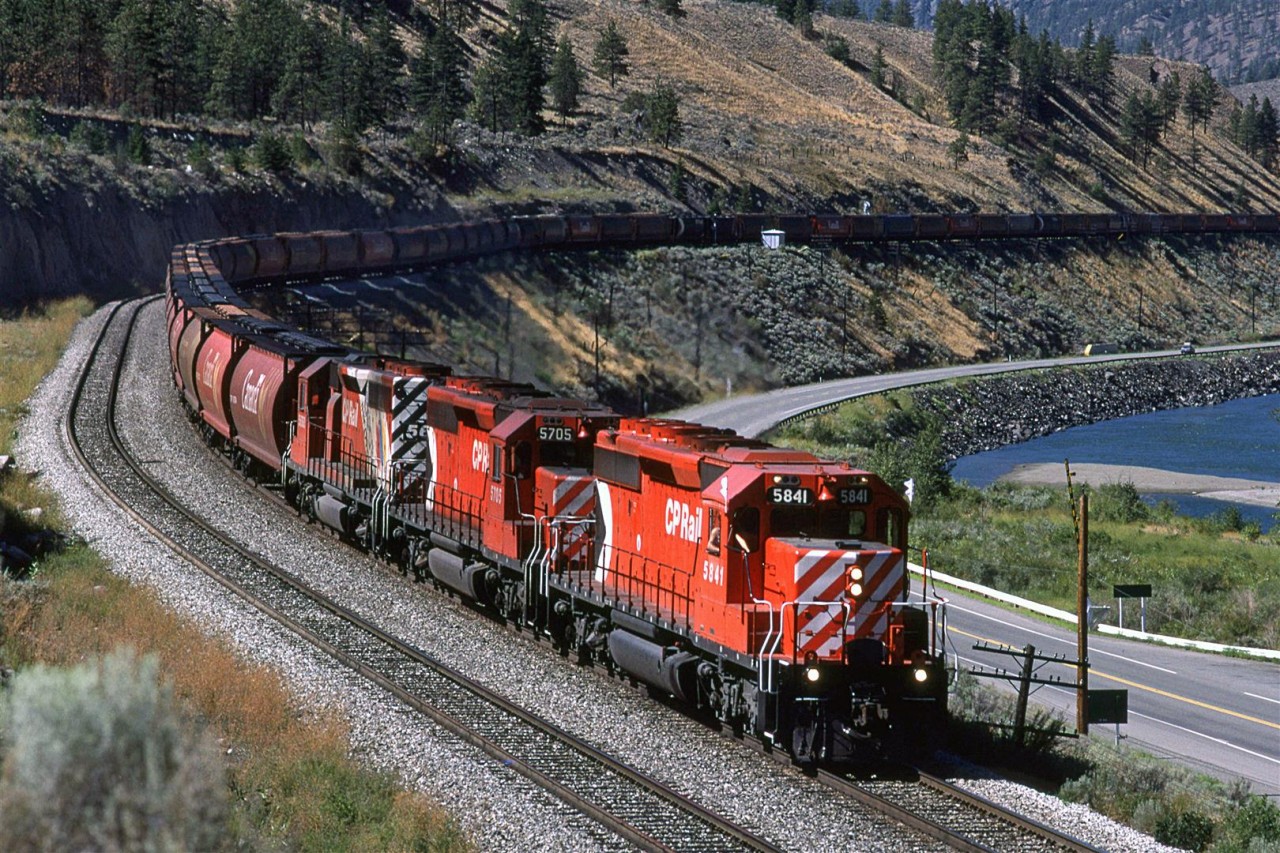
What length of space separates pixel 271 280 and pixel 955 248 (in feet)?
193

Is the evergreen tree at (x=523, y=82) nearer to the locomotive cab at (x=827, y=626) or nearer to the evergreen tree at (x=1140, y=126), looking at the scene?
the evergreen tree at (x=1140, y=126)

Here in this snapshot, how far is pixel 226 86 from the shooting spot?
103m

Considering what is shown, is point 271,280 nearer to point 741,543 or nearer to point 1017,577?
point 1017,577

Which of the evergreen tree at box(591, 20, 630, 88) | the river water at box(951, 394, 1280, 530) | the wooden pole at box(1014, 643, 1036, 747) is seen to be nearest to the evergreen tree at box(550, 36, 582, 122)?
the evergreen tree at box(591, 20, 630, 88)

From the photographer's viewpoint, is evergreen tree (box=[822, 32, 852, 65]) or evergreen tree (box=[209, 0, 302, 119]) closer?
evergreen tree (box=[209, 0, 302, 119])

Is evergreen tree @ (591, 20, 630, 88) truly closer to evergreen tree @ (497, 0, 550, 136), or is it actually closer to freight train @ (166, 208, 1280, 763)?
evergreen tree @ (497, 0, 550, 136)

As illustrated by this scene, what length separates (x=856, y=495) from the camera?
17.5m

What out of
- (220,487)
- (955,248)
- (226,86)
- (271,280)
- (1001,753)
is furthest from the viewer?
(955,248)

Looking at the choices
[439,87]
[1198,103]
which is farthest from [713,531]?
[1198,103]

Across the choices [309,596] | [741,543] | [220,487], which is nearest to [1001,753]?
[741,543]

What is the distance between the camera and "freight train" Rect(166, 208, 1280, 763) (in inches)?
653

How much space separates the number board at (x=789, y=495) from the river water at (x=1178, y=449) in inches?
1867

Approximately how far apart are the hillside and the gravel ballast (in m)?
39.2

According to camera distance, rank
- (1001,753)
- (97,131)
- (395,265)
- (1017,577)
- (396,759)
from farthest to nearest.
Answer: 1. (97,131)
2. (395,265)
3. (1017,577)
4. (1001,753)
5. (396,759)
